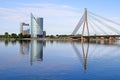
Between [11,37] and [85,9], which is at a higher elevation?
[85,9]

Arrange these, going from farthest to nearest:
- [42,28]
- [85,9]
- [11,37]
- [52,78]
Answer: [42,28] < [11,37] < [85,9] < [52,78]

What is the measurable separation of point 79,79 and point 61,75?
146 centimetres

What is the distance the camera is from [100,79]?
51.8 feet

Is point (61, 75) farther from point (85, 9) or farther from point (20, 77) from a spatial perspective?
point (85, 9)

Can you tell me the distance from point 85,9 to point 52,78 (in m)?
64.2

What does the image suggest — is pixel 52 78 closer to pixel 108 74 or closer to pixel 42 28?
pixel 108 74

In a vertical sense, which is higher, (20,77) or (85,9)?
(85,9)

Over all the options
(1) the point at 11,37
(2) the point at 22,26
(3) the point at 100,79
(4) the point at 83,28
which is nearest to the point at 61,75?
(3) the point at 100,79

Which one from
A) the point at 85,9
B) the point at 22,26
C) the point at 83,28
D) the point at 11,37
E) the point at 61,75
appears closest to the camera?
the point at 61,75

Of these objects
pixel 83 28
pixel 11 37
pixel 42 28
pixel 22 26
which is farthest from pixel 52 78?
pixel 22 26

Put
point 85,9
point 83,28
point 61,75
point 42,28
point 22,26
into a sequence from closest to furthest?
point 61,75, point 83,28, point 85,9, point 42,28, point 22,26

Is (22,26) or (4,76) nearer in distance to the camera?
(4,76)

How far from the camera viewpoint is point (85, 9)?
78.3 meters

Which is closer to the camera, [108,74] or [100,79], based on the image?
[100,79]
